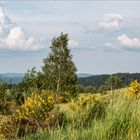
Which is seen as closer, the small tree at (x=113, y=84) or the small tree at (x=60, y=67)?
the small tree at (x=113, y=84)

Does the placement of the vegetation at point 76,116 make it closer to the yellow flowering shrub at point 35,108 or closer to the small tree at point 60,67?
the yellow flowering shrub at point 35,108

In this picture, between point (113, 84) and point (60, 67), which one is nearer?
point (113, 84)

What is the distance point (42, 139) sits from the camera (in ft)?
28.1

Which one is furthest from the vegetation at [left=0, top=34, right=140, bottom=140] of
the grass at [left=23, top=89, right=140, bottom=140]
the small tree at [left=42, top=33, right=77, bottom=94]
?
the small tree at [left=42, top=33, right=77, bottom=94]

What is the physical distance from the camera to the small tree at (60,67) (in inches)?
2304

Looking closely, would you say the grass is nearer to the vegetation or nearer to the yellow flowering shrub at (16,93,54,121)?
the vegetation

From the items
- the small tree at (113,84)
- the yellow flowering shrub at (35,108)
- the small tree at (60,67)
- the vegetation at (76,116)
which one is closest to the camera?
the vegetation at (76,116)

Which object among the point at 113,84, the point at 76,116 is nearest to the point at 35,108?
the point at 76,116

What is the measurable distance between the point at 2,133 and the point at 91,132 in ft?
19.4

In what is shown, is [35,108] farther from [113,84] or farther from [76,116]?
→ [113,84]

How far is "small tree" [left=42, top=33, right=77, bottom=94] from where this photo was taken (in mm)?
58531

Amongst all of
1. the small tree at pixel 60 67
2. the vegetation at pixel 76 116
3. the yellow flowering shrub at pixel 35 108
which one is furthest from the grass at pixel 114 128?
the small tree at pixel 60 67

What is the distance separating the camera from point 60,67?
60500 mm

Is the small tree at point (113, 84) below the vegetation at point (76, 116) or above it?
above
